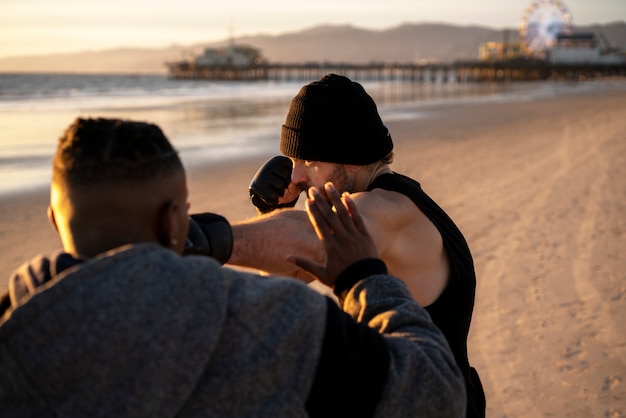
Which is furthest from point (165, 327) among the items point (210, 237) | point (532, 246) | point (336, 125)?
point (532, 246)

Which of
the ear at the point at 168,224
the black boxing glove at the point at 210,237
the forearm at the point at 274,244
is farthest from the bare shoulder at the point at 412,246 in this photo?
the ear at the point at 168,224

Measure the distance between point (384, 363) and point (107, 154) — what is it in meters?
0.61

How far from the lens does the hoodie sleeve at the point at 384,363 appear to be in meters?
1.19

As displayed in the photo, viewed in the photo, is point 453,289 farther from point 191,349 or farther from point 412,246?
point 191,349

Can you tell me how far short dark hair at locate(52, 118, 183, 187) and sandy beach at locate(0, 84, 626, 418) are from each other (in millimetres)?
3042

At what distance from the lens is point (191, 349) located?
3.45 feet

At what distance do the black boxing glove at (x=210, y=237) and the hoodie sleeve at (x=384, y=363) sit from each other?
0.42 meters

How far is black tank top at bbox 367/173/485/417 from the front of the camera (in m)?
2.13

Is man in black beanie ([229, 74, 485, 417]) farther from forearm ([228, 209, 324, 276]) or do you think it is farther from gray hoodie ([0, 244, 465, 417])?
gray hoodie ([0, 244, 465, 417])

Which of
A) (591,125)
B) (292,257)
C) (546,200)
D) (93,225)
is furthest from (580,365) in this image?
(591,125)

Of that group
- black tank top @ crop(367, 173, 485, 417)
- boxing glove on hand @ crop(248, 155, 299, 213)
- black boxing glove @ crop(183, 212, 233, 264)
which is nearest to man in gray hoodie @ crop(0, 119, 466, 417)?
black boxing glove @ crop(183, 212, 233, 264)

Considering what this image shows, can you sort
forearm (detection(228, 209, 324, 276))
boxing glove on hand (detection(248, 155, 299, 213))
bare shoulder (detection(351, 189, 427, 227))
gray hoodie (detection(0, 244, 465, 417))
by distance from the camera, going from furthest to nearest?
boxing glove on hand (detection(248, 155, 299, 213)) → bare shoulder (detection(351, 189, 427, 227)) → forearm (detection(228, 209, 324, 276)) → gray hoodie (detection(0, 244, 465, 417))

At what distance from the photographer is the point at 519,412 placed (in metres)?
3.70

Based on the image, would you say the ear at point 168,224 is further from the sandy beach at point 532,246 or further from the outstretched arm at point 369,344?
the sandy beach at point 532,246
